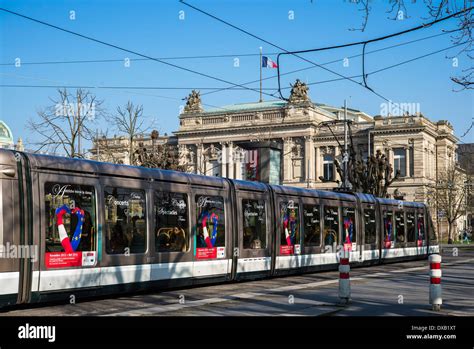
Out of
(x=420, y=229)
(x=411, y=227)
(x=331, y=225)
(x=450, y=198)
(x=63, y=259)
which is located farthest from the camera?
(x=450, y=198)

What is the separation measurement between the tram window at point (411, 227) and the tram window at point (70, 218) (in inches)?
846

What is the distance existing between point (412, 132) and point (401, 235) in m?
61.7

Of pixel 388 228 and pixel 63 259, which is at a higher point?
pixel 388 228

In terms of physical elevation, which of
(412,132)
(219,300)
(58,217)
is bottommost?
(219,300)

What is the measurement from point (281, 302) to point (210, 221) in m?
4.57

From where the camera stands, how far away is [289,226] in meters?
21.6

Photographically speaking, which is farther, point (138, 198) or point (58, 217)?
point (138, 198)

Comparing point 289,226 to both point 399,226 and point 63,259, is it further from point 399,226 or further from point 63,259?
point 399,226

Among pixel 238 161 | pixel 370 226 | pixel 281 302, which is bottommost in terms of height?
pixel 281 302

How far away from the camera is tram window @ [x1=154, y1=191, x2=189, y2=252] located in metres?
16.1

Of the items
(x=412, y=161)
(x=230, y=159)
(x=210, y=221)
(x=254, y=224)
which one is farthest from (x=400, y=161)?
(x=210, y=221)
